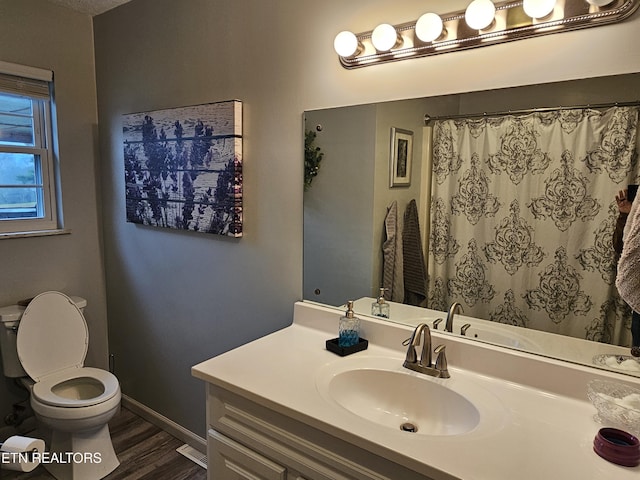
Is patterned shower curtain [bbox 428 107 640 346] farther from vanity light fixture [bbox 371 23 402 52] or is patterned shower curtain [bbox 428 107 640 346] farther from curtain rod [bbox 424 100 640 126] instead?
vanity light fixture [bbox 371 23 402 52]

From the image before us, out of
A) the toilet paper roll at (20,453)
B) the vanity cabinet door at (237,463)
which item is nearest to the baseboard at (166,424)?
the vanity cabinet door at (237,463)

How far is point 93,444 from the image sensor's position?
208 centimetres

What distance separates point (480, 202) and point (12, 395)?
8.89 ft

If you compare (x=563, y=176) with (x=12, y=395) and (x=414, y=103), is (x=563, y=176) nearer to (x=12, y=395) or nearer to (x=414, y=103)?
(x=414, y=103)

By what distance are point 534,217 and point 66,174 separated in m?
2.54

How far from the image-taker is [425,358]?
136 centimetres

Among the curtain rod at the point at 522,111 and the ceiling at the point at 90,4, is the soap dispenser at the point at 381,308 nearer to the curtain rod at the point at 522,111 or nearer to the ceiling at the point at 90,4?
the curtain rod at the point at 522,111

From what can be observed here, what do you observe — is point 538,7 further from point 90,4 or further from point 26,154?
point 26,154

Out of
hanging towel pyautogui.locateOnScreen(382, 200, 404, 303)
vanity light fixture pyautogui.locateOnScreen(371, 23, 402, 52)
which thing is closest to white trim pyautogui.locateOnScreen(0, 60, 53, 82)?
vanity light fixture pyautogui.locateOnScreen(371, 23, 402, 52)

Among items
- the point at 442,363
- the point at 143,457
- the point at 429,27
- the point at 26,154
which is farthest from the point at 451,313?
the point at 26,154

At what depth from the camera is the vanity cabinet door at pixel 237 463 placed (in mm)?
1220

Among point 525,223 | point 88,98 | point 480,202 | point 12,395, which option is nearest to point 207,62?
point 88,98

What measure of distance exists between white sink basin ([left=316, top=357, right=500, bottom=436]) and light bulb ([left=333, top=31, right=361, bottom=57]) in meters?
1.09

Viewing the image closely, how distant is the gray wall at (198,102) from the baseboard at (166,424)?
49mm
